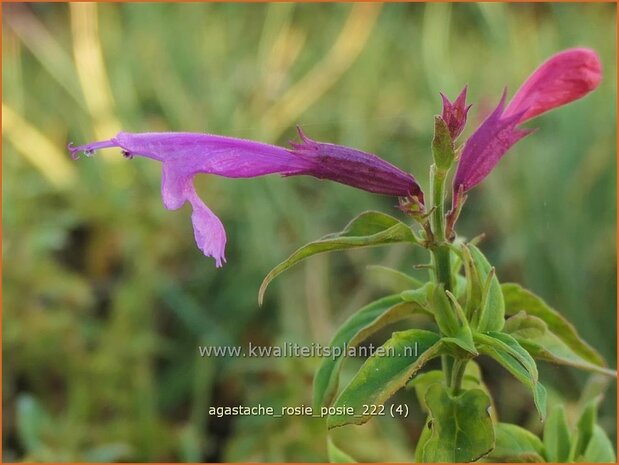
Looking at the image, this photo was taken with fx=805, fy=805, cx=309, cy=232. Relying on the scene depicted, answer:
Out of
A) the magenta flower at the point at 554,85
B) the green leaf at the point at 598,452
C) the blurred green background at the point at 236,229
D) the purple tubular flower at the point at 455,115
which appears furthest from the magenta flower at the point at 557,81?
the blurred green background at the point at 236,229

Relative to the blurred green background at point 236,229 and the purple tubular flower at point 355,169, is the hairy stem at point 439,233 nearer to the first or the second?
the purple tubular flower at point 355,169

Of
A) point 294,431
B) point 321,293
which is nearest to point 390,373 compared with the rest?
point 294,431

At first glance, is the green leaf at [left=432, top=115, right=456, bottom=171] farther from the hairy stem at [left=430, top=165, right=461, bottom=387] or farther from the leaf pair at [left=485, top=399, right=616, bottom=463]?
the leaf pair at [left=485, top=399, right=616, bottom=463]

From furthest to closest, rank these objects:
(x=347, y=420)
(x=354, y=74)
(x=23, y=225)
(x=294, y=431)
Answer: (x=354, y=74)
(x=23, y=225)
(x=294, y=431)
(x=347, y=420)

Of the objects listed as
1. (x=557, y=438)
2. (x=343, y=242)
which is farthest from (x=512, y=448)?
(x=343, y=242)

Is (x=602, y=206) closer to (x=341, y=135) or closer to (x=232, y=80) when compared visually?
(x=341, y=135)

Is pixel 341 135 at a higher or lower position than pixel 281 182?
higher

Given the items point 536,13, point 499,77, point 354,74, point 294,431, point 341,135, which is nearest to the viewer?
point 294,431
